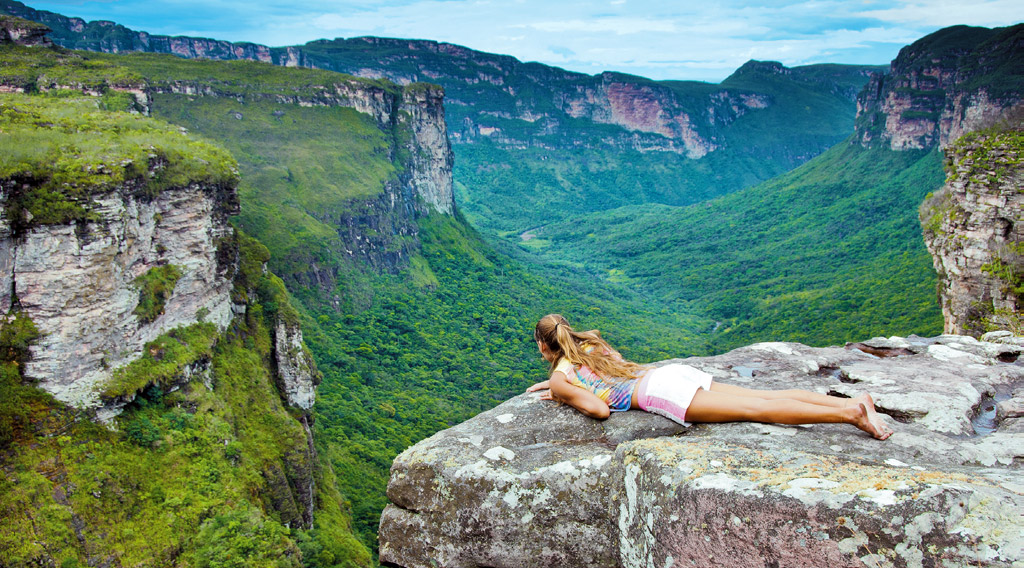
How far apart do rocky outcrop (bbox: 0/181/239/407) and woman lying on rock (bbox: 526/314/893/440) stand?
17.9 m

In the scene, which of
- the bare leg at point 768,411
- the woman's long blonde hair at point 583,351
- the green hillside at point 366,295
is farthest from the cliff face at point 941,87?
the woman's long blonde hair at point 583,351

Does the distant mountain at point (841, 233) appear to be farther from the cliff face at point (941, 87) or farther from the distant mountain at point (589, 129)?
the distant mountain at point (589, 129)

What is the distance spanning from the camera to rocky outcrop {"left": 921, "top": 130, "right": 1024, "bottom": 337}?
16.1m

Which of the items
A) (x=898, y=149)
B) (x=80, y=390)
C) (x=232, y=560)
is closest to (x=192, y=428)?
(x=80, y=390)

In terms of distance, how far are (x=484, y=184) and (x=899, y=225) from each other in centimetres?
9924

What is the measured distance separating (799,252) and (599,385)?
86.3 m

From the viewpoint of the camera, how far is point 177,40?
12275 cm

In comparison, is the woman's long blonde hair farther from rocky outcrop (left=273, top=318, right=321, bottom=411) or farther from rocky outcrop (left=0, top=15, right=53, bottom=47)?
rocky outcrop (left=0, top=15, right=53, bottom=47)

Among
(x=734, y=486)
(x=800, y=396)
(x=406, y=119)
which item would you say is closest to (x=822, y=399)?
(x=800, y=396)

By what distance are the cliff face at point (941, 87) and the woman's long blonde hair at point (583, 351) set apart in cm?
7771

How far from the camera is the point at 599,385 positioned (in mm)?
6703

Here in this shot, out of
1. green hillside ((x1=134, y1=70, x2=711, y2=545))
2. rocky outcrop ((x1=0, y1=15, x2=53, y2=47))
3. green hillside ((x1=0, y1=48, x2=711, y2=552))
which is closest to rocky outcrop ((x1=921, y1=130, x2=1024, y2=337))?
green hillside ((x1=0, y1=48, x2=711, y2=552))

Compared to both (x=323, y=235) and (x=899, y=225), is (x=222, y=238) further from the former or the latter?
(x=899, y=225)

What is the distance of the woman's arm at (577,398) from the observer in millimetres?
6406
